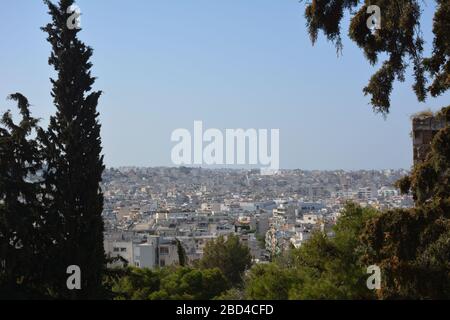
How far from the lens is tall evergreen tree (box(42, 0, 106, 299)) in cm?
1427

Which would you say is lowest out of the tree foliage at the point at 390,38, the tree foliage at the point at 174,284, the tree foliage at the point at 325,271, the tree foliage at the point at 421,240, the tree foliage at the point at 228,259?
the tree foliage at the point at 228,259

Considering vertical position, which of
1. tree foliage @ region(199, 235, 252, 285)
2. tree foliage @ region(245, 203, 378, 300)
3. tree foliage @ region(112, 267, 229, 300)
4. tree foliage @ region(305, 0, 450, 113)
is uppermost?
tree foliage @ region(305, 0, 450, 113)

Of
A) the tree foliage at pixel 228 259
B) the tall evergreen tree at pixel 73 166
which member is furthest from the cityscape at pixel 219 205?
the tall evergreen tree at pixel 73 166

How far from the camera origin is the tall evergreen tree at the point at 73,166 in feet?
46.8

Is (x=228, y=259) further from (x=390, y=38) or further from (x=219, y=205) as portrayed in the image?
(x=219, y=205)

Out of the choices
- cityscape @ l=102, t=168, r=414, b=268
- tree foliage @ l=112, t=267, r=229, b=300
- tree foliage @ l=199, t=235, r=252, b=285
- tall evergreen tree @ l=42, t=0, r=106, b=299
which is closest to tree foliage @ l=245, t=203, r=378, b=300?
tall evergreen tree @ l=42, t=0, r=106, b=299

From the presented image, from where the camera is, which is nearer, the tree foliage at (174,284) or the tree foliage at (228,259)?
the tree foliage at (174,284)

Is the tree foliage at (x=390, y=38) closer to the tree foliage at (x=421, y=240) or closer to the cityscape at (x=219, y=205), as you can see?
the tree foliage at (x=421, y=240)

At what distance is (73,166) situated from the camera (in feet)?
48.4

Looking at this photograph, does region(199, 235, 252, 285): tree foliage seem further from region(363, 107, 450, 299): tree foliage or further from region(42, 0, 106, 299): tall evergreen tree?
region(363, 107, 450, 299): tree foliage

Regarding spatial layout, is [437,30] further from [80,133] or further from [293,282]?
[80,133]

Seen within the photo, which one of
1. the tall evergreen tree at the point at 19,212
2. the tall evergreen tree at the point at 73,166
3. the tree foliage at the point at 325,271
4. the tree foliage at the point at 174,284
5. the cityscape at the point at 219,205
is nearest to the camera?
the tree foliage at the point at 325,271

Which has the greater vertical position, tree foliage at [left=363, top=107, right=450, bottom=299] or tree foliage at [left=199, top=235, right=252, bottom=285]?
tree foliage at [left=363, top=107, right=450, bottom=299]

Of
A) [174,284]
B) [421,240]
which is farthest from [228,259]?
[421,240]
